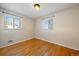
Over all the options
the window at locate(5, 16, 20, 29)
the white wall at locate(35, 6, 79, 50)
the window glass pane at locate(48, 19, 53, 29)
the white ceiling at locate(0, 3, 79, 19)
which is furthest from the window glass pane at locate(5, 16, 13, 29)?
the window glass pane at locate(48, 19, 53, 29)

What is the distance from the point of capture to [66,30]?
1.81 m

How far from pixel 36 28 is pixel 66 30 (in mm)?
872

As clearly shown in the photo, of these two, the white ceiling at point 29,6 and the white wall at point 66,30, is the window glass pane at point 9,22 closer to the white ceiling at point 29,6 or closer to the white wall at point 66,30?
the white ceiling at point 29,6

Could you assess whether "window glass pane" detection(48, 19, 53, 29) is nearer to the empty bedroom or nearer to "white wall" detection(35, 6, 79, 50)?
the empty bedroom

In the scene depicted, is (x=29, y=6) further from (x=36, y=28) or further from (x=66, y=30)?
(x=66, y=30)

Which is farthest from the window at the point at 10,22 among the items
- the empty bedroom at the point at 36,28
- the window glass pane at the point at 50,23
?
the window glass pane at the point at 50,23

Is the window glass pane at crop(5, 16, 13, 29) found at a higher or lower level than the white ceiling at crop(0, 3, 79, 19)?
lower

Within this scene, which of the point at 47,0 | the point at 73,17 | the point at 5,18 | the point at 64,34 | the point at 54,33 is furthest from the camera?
the point at 54,33

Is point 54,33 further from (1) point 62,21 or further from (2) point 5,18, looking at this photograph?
(2) point 5,18

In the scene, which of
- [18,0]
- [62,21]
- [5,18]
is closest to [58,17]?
[62,21]

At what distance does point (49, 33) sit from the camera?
221cm

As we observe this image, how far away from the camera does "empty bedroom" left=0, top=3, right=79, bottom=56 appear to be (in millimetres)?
1196

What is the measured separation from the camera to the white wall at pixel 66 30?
159cm

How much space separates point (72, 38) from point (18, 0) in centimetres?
166
